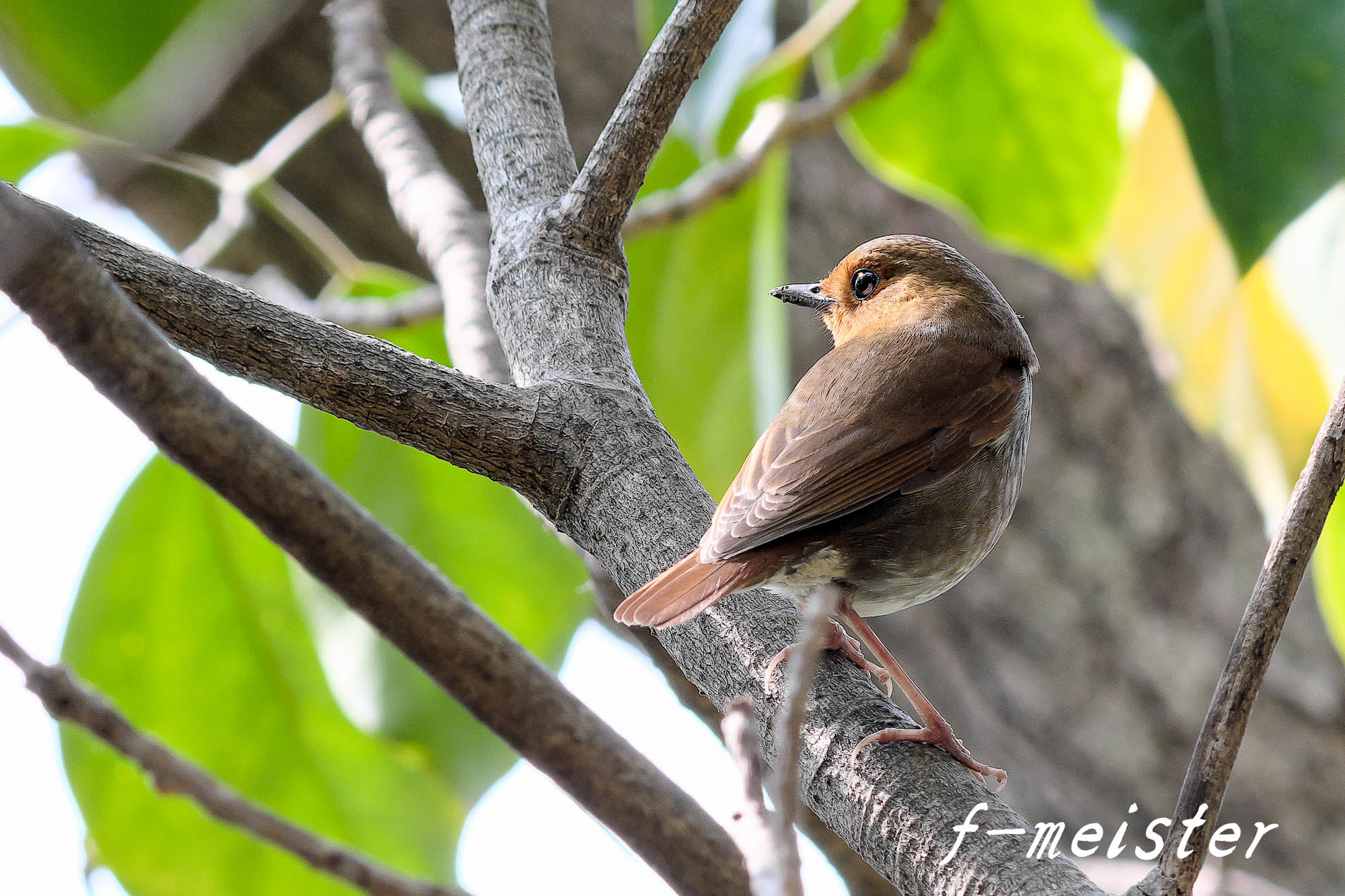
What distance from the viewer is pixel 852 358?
1.60 meters

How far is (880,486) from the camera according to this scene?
1420mm

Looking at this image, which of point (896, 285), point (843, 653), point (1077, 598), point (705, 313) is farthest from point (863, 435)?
point (1077, 598)

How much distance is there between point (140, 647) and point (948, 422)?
174 cm

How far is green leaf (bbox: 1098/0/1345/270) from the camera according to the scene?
63.9 inches

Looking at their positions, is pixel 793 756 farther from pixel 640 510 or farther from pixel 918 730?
pixel 640 510

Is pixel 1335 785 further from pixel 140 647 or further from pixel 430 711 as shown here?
pixel 140 647

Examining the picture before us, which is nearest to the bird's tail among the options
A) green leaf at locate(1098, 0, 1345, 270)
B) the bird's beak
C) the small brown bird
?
the small brown bird

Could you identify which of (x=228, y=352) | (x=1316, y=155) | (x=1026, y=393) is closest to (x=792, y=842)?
(x=228, y=352)

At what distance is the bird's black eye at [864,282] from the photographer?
6.36 feet

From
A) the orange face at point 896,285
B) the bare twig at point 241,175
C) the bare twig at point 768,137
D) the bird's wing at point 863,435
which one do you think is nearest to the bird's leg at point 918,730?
the bird's wing at point 863,435

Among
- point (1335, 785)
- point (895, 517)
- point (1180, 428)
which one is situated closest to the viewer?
point (895, 517)

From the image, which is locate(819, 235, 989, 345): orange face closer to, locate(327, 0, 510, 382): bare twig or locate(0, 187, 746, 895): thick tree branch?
locate(327, 0, 510, 382): bare twig

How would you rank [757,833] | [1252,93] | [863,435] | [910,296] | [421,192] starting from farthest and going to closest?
[421,192] < [910,296] < [1252,93] < [863,435] < [757,833]

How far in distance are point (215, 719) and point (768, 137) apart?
172cm
